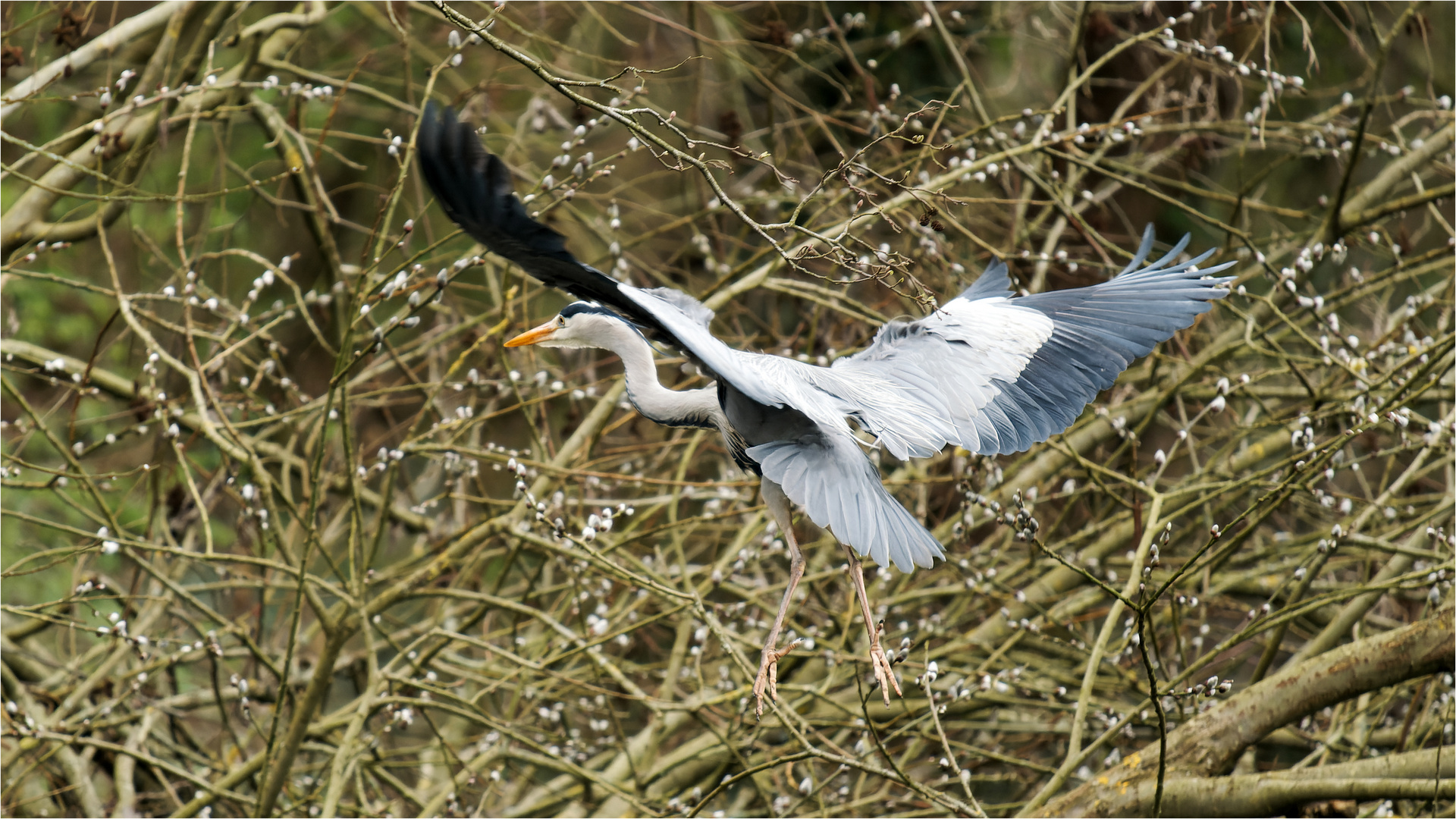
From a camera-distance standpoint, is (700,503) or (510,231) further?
(700,503)

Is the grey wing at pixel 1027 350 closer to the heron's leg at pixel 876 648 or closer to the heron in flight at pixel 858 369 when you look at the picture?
the heron in flight at pixel 858 369

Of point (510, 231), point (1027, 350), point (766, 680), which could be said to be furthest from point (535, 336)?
point (1027, 350)

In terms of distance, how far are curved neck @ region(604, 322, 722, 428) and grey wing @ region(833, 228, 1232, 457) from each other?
356 mm

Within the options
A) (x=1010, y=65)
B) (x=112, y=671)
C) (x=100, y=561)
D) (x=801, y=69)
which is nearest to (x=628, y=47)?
(x=801, y=69)

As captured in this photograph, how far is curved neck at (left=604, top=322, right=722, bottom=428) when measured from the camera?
299 cm

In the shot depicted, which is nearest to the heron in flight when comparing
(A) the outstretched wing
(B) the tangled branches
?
(A) the outstretched wing

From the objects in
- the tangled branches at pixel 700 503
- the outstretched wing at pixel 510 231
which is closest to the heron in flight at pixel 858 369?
the outstretched wing at pixel 510 231

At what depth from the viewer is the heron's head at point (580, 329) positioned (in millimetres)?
2982

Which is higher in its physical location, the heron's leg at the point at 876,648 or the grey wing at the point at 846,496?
the grey wing at the point at 846,496

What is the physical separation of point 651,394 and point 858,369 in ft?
2.02

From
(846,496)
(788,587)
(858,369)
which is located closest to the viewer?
(846,496)

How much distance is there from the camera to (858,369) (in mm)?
3271

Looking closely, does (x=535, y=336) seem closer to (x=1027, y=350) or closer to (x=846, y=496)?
(x=846, y=496)

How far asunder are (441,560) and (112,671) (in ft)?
5.10
